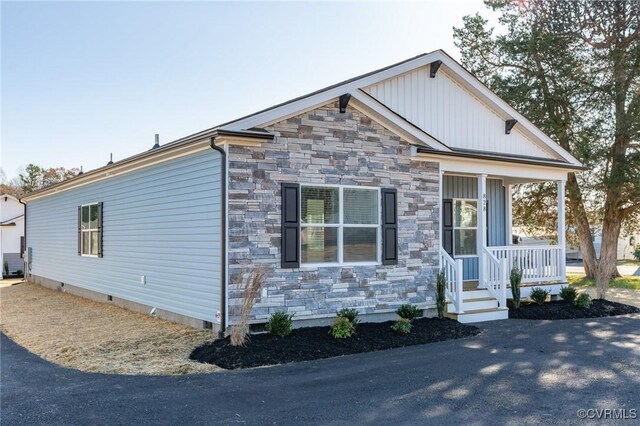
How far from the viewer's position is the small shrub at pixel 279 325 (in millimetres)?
8469

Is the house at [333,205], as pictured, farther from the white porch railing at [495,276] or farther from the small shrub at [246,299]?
the small shrub at [246,299]

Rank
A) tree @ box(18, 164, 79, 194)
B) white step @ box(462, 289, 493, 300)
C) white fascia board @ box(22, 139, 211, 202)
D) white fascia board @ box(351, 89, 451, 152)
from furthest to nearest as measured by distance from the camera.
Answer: tree @ box(18, 164, 79, 194) → white step @ box(462, 289, 493, 300) → white fascia board @ box(351, 89, 451, 152) → white fascia board @ box(22, 139, 211, 202)

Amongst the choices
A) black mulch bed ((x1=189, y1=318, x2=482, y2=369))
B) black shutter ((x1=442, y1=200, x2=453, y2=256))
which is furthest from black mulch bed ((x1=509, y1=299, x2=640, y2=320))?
black mulch bed ((x1=189, y1=318, x2=482, y2=369))

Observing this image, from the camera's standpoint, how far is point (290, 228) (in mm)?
8984

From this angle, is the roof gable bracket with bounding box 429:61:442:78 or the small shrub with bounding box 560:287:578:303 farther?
the small shrub with bounding box 560:287:578:303

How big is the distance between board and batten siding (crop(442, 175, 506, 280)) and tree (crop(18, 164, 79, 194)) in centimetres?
3593

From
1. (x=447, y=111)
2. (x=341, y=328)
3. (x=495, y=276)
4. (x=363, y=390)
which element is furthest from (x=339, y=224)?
(x=447, y=111)

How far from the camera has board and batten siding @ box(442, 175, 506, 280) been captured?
13359 millimetres

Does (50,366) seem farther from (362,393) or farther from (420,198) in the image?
(420,198)

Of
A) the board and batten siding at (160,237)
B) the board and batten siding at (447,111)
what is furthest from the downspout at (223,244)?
the board and batten siding at (447,111)

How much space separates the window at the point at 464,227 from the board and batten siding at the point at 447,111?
1504 millimetres

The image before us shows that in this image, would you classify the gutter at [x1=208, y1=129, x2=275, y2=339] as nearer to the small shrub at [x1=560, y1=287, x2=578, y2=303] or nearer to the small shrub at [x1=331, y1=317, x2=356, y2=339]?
the small shrub at [x1=331, y1=317, x2=356, y2=339]

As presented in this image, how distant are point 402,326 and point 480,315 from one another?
97.1 inches

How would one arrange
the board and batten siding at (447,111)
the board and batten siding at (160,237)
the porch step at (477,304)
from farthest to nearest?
the board and batten siding at (447,111), the porch step at (477,304), the board and batten siding at (160,237)
